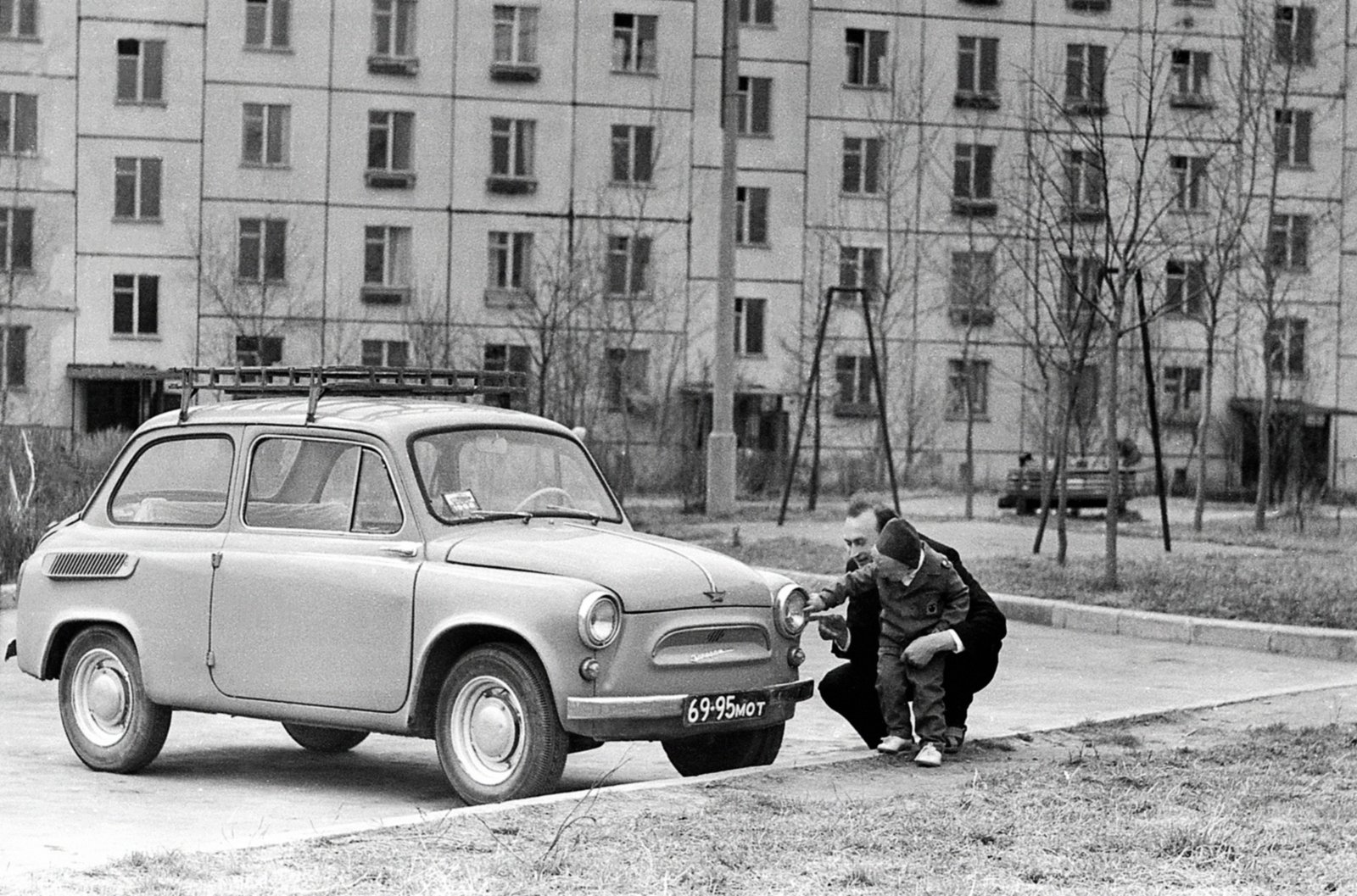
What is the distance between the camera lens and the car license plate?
9109mm


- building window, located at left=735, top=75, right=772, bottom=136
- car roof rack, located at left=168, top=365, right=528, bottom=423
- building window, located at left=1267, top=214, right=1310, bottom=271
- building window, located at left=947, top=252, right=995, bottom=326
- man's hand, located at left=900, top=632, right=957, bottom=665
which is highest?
building window, located at left=735, top=75, right=772, bottom=136

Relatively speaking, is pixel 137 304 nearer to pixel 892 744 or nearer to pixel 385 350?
pixel 385 350

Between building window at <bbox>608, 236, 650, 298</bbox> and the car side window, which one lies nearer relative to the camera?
the car side window

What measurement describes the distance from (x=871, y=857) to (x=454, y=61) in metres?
51.9

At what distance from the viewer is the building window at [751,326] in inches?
2339

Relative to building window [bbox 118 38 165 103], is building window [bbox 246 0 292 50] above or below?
above

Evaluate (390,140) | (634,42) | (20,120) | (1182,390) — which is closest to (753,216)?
(634,42)

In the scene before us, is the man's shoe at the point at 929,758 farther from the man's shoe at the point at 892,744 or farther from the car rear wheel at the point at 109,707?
the car rear wheel at the point at 109,707

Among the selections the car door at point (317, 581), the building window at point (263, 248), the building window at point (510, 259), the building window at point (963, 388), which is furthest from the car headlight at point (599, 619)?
the building window at point (963, 388)

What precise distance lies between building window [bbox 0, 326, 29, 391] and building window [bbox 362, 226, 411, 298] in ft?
28.4

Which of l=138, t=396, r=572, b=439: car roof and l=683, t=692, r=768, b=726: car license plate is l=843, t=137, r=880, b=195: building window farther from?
l=683, t=692, r=768, b=726: car license plate

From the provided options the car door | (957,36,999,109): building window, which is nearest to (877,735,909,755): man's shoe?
the car door

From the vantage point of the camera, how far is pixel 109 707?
10422mm

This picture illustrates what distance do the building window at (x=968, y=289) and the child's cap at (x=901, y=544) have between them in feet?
142
